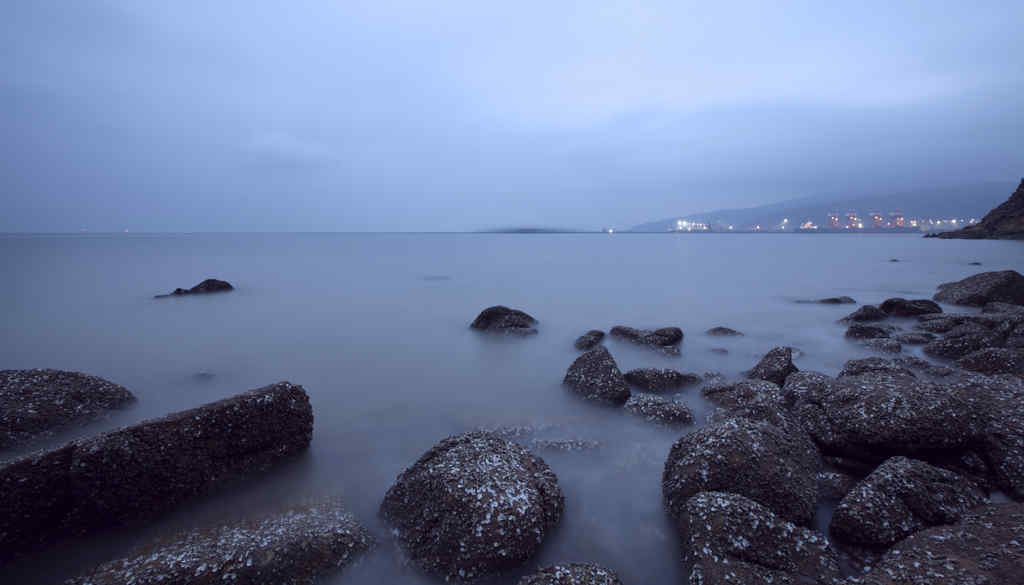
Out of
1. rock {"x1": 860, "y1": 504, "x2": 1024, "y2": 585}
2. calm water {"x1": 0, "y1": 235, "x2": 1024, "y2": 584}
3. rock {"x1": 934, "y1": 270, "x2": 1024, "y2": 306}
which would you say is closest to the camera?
rock {"x1": 860, "y1": 504, "x2": 1024, "y2": 585}

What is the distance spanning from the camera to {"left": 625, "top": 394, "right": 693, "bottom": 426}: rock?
6.35 meters

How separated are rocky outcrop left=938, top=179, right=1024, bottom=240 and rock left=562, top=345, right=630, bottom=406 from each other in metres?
83.5

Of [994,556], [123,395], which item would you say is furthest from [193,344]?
[994,556]

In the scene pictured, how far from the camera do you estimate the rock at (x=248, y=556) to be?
11.1ft

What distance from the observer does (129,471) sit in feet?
13.6

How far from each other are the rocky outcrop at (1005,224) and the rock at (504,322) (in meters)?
81.4

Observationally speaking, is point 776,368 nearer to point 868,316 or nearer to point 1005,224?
point 868,316

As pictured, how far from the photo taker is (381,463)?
5.75 m

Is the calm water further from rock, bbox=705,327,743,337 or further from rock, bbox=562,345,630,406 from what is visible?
rock, bbox=705,327,743,337

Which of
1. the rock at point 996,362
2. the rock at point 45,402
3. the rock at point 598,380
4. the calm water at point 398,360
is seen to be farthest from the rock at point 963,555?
the rock at point 45,402

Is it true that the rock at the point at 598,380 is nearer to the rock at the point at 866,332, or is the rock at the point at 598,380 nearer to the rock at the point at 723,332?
the rock at the point at 723,332

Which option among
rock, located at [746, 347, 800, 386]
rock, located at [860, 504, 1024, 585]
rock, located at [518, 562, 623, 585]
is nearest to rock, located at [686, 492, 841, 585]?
rock, located at [860, 504, 1024, 585]

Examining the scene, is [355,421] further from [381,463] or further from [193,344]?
[193,344]

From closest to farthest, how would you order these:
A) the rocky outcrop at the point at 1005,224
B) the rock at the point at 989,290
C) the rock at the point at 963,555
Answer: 1. the rock at the point at 963,555
2. the rock at the point at 989,290
3. the rocky outcrop at the point at 1005,224
